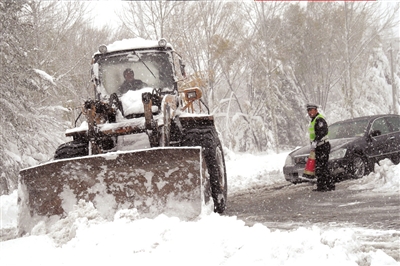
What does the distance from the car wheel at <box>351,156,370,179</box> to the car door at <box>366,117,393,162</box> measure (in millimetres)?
274

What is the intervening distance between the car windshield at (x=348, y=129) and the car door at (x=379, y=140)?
20cm

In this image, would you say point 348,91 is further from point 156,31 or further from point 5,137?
point 5,137

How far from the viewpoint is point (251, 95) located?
95.6ft

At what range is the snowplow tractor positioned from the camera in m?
5.22

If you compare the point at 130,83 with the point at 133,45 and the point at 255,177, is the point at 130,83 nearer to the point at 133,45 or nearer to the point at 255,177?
the point at 133,45

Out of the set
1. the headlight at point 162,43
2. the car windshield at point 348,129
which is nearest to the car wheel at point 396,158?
the car windshield at point 348,129

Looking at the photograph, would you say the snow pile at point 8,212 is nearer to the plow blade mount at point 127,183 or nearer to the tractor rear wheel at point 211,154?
the plow blade mount at point 127,183

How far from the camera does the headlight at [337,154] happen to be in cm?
888

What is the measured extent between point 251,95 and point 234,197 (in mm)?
20336

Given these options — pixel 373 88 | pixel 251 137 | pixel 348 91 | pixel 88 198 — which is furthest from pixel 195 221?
pixel 373 88

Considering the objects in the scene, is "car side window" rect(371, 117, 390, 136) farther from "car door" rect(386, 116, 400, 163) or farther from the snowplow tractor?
the snowplow tractor

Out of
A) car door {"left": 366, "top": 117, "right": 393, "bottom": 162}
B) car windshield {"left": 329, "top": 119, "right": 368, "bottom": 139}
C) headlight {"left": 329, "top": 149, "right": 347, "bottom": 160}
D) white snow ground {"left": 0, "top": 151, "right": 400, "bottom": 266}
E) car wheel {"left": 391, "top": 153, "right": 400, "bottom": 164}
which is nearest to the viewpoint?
white snow ground {"left": 0, "top": 151, "right": 400, "bottom": 266}

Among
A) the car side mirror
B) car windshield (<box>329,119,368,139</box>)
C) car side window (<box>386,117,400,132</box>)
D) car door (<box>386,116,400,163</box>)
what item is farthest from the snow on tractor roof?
Answer: car side window (<box>386,117,400,132</box>)

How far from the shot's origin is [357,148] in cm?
914
